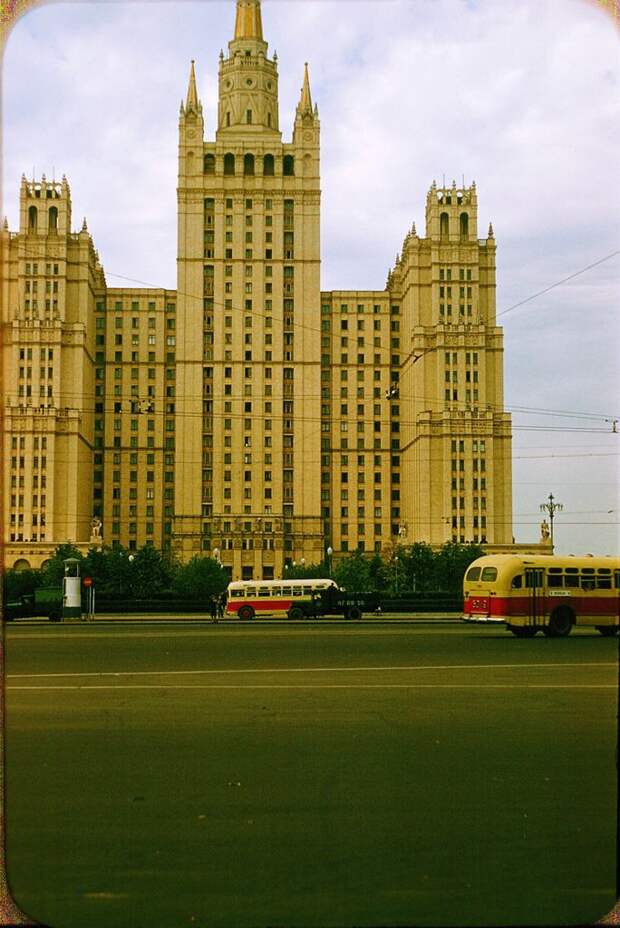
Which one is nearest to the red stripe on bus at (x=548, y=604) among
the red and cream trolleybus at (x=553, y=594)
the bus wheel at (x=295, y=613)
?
the red and cream trolleybus at (x=553, y=594)

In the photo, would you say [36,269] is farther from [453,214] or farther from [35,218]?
[453,214]

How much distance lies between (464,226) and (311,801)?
103774mm

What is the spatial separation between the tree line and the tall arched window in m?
37.3

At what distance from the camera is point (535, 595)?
97.7ft

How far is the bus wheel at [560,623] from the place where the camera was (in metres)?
29.5

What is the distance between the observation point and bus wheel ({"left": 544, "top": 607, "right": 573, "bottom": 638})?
2953 centimetres

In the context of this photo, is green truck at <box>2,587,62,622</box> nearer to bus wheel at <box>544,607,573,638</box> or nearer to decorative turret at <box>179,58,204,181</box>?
bus wheel at <box>544,607,573,638</box>

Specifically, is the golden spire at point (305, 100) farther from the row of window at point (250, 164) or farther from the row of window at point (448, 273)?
the row of window at point (448, 273)

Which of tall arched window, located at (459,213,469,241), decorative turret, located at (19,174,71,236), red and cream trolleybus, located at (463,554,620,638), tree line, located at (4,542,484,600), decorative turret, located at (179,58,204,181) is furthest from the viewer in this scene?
decorative turret, located at (179,58,204,181)

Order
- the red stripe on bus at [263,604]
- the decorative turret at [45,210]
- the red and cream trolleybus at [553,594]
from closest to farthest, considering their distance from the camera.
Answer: the red and cream trolleybus at [553,594] → the red stripe on bus at [263,604] → the decorative turret at [45,210]

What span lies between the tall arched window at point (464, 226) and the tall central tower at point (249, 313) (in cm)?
1555

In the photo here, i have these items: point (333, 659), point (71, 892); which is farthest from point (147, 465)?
point (71, 892)

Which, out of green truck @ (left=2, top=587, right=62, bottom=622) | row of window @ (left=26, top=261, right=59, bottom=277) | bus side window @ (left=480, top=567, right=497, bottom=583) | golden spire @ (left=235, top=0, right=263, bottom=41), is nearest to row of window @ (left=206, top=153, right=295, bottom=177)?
row of window @ (left=26, top=261, right=59, bottom=277)

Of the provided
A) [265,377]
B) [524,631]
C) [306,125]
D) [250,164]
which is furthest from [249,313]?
[524,631]
